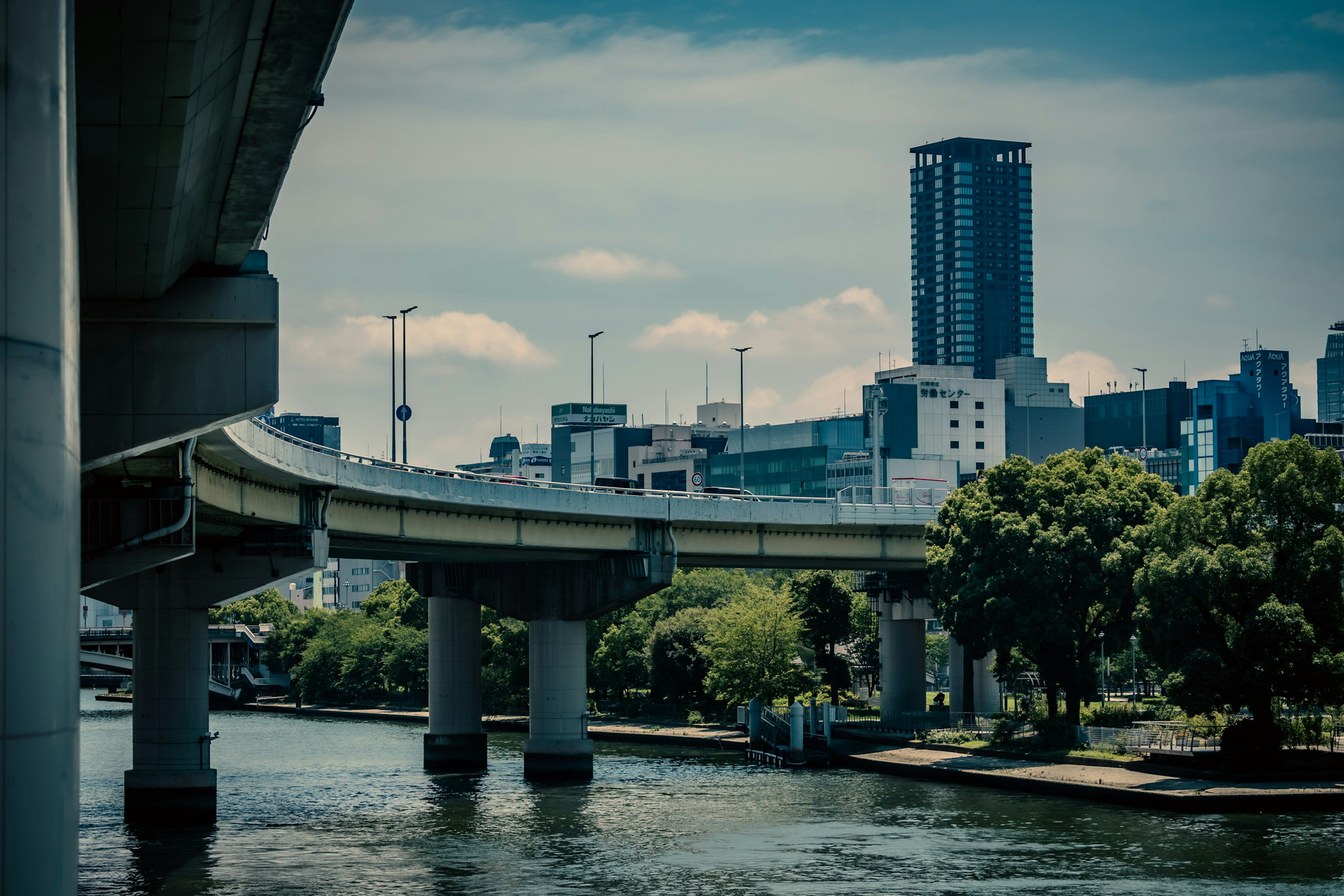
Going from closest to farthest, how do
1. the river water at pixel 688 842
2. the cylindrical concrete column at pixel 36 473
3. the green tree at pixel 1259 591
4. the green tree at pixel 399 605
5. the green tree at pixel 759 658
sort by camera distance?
1. the cylindrical concrete column at pixel 36 473
2. the river water at pixel 688 842
3. the green tree at pixel 1259 591
4. the green tree at pixel 759 658
5. the green tree at pixel 399 605

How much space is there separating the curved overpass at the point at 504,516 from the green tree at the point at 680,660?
2574 cm

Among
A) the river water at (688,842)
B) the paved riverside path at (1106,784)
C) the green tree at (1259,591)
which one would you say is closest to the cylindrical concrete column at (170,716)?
the river water at (688,842)

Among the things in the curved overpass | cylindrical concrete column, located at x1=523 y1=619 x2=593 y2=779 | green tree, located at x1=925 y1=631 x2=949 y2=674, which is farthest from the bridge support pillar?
green tree, located at x1=925 y1=631 x2=949 y2=674

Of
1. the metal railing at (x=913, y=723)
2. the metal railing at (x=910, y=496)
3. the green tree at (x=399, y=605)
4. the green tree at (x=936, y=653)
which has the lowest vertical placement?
the green tree at (x=936, y=653)

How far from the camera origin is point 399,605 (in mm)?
167875

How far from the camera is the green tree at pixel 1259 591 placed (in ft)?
194

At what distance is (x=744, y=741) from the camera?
94.7m

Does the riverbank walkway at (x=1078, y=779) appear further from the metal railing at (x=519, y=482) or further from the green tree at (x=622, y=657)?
the green tree at (x=622, y=657)

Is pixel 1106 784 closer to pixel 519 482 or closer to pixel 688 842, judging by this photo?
pixel 688 842

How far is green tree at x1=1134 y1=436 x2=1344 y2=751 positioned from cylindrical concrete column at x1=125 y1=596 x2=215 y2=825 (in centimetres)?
3585

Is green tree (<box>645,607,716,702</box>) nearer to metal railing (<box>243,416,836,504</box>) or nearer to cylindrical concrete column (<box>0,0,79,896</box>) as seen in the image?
metal railing (<box>243,416,836,504</box>)

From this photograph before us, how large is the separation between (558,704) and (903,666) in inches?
1108

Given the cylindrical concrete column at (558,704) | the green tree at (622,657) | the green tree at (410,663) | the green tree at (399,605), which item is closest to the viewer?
the cylindrical concrete column at (558,704)

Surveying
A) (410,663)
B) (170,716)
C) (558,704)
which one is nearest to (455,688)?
(558,704)
